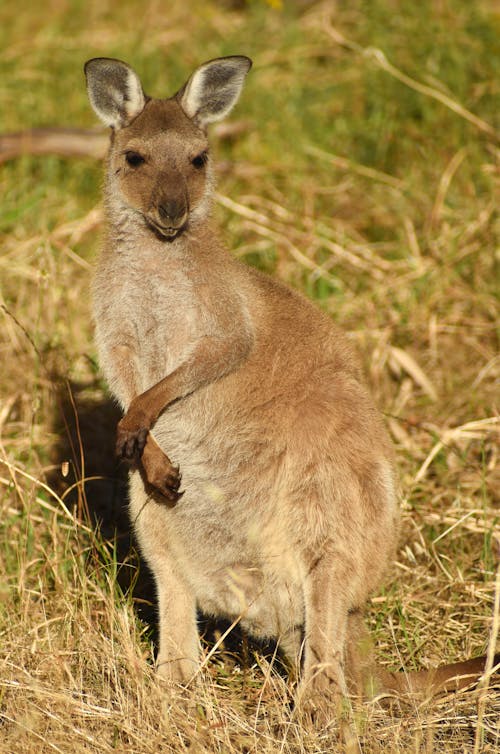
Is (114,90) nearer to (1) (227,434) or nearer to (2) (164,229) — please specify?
(2) (164,229)

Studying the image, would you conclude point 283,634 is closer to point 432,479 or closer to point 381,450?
point 381,450

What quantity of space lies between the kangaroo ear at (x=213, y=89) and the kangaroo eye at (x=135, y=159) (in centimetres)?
32

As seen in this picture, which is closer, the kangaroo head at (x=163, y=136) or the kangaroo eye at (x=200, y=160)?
the kangaroo head at (x=163, y=136)

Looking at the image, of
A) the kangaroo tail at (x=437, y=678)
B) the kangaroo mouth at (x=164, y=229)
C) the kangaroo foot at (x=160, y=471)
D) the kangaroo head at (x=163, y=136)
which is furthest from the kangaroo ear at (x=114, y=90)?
the kangaroo tail at (x=437, y=678)

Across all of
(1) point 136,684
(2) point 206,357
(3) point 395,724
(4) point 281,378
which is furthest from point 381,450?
(1) point 136,684

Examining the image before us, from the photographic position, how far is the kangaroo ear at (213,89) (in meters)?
3.80

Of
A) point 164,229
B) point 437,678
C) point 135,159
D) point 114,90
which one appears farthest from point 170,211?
point 437,678

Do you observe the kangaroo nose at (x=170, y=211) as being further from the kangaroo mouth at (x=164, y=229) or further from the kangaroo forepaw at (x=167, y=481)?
the kangaroo forepaw at (x=167, y=481)

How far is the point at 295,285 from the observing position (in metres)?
5.66

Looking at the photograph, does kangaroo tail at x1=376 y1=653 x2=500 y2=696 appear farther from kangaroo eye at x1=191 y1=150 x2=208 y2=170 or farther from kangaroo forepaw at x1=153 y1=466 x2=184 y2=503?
kangaroo eye at x1=191 y1=150 x2=208 y2=170

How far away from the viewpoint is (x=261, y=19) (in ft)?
25.1

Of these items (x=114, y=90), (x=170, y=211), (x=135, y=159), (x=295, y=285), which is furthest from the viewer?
(x=295, y=285)

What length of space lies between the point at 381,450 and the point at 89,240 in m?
2.94

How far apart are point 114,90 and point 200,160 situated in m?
0.41
